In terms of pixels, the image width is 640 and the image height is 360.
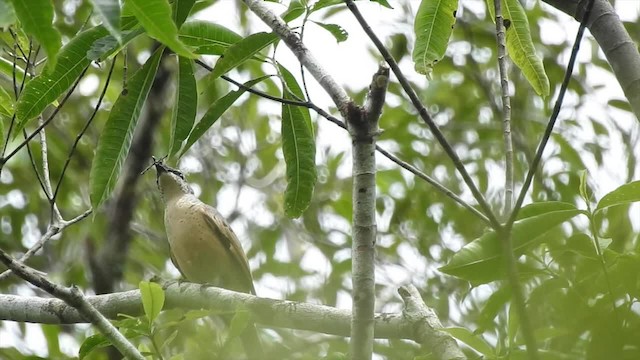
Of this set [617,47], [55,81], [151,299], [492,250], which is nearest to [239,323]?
[151,299]

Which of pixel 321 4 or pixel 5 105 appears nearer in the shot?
pixel 321 4

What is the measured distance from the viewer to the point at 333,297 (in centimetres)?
515

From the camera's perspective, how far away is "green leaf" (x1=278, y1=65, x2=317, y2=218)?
333 cm

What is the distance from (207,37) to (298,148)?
0.54 meters

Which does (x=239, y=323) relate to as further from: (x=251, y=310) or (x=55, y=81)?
(x=55, y=81)

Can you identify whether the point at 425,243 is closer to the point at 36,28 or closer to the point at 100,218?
the point at 100,218

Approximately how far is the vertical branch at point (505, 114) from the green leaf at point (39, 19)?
1.16m

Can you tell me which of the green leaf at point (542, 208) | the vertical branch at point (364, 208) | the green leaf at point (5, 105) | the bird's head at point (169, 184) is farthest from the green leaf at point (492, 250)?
the bird's head at point (169, 184)

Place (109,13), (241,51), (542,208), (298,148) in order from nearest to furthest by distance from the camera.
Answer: (109,13)
(542,208)
(241,51)
(298,148)

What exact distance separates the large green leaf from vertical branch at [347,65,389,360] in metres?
0.77

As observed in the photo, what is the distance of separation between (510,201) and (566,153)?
11.5 feet

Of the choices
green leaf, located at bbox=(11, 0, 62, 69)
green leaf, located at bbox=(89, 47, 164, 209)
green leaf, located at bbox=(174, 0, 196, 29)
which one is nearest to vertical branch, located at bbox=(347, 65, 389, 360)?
green leaf, located at bbox=(174, 0, 196, 29)

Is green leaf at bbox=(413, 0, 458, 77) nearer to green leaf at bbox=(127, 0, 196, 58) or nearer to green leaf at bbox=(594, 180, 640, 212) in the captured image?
green leaf at bbox=(594, 180, 640, 212)

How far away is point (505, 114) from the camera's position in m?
2.56
